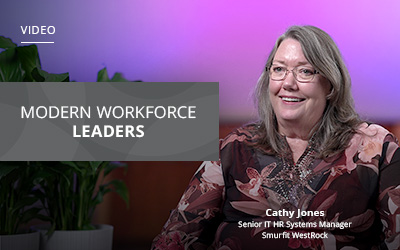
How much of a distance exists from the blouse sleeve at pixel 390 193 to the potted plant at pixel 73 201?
2.90 feet

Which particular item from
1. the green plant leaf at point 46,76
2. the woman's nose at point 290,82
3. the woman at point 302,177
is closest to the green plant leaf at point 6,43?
the green plant leaf at point 46,76

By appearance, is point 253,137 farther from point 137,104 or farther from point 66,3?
point 66,3

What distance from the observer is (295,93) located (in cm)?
110

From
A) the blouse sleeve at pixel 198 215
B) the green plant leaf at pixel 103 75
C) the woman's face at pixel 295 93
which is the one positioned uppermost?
the green plant leaf at pixel 103 75

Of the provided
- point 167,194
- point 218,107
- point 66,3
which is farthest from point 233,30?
point 167,194

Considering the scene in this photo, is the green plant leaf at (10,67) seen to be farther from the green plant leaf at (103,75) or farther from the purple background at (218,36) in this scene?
the green plant leaf at (103,75)

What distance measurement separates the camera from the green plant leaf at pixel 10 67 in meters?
1.41

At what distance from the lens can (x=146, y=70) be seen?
54.7 inches

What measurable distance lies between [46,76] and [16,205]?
1.56 ft

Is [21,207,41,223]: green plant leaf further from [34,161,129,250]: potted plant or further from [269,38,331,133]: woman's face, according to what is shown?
[269,38,331,133]: woman's face

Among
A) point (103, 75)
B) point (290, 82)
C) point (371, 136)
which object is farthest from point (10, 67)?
point (371, 136)

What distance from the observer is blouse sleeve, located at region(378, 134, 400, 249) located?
1016mm

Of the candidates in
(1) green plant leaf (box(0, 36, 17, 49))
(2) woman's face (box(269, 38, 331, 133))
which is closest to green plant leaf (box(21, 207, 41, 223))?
(1) green plant leaf (box(0, 36, 17, 49))

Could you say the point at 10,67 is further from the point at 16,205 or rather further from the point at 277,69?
the point at 277,69
